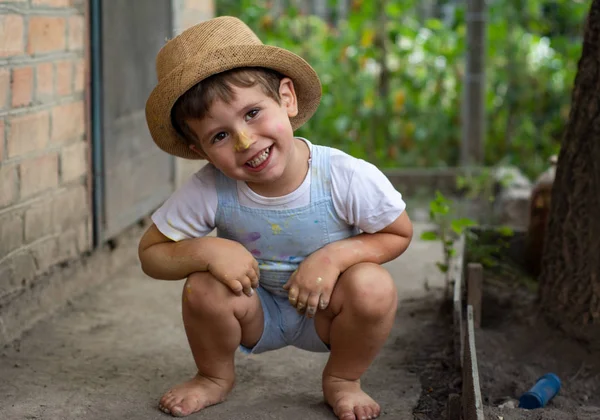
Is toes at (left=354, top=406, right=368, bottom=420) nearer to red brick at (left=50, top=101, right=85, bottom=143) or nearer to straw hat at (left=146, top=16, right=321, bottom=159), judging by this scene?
straw hat at (left=146, top=16, right=321, bottom=159)

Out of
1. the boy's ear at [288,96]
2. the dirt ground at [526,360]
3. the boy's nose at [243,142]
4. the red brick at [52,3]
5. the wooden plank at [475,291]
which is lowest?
the dirt ground at [526,360]

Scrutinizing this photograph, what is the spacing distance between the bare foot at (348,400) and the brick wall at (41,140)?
3.97ft

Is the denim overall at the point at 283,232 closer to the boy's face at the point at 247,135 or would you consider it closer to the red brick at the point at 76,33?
the boy's face at the point at 247,135

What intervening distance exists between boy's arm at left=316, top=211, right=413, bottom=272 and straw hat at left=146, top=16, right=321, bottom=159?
44 cm

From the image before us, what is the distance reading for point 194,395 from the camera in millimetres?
2506

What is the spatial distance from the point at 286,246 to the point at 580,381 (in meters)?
1.03

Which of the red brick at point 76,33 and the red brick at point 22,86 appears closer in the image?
the red brick at point 22,86

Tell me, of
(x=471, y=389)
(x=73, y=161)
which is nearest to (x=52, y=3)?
(x=73, y=161)

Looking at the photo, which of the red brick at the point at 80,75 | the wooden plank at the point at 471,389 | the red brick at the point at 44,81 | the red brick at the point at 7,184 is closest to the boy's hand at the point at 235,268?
the wooden plank at the point at 471,389

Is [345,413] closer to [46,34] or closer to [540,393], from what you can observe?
[540,393]

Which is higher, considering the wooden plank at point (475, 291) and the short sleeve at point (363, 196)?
the short sleeve at point (363, 196)

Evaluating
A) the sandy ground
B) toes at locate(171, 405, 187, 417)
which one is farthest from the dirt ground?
toes at locate(171, 405, 187, 417)

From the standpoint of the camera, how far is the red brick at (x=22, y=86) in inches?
119

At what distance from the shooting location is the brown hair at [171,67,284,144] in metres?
2.30
